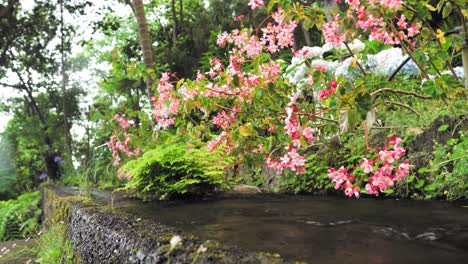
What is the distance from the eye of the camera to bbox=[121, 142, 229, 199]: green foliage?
14.5ft

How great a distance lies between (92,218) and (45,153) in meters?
14.0

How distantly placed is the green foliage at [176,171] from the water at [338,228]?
71 cm

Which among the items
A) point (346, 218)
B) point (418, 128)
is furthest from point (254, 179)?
point (346, 218)

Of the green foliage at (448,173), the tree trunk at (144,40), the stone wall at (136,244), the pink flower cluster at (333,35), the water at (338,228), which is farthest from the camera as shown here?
the tree trunk at (144,40)

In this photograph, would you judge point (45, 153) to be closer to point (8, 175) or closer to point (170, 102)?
point (8, 175)

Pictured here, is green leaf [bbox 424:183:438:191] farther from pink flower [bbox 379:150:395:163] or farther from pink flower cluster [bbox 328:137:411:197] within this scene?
pink flower [bbox 379:150:395:163]

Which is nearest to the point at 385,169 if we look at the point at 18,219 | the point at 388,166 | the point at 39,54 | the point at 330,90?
the point at 388,166

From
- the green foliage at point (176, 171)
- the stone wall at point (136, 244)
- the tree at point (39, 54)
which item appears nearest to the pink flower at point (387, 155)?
the stone wall at point (136, 244)

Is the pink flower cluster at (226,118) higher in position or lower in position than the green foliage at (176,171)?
higher

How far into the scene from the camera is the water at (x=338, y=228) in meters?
1.77

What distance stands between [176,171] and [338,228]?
2497mm

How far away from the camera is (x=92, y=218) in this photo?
121 inches

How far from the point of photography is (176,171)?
14.8 feet

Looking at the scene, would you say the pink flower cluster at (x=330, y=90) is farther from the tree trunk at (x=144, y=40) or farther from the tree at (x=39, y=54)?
the tree at (x=39, y=54)
